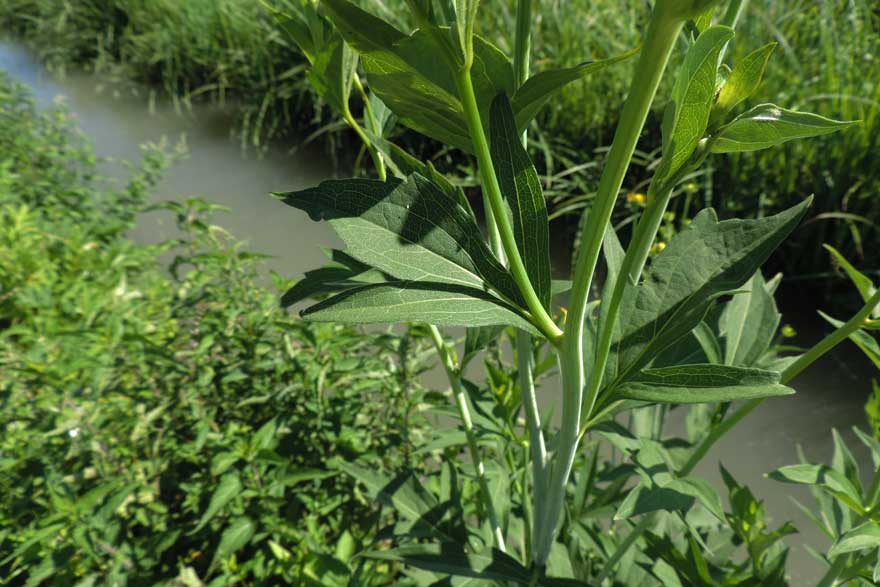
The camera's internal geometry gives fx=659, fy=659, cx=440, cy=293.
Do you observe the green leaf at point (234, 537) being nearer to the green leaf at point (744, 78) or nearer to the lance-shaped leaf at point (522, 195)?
the lance-shaped leaf at point (522, 195)

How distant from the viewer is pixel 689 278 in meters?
0.47

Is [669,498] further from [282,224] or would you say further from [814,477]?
[282,224]

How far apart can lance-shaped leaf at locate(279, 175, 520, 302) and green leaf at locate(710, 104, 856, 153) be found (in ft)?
0.52

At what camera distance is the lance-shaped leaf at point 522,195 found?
43cm

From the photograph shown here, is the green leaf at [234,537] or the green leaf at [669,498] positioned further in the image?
the green leaf at [234,537]

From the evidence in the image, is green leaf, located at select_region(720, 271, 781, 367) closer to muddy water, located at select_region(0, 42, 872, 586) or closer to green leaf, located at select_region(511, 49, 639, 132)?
green leaf, located at select_region(511, 49, 639, 132)

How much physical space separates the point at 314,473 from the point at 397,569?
0.97 ft

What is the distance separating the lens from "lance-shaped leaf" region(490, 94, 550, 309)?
0.43m

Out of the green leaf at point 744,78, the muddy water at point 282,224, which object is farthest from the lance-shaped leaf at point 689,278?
the muddy water at point 282,224

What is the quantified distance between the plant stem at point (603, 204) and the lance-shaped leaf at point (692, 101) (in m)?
0.02

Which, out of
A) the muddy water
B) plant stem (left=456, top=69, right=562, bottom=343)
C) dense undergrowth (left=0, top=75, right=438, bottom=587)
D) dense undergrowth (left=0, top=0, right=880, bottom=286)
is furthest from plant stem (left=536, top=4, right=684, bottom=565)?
dense undergrowth (left=0, top=0, right=880, bottom=286)

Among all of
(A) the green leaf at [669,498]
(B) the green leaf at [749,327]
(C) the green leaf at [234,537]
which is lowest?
(C) the green leaf at [234,537]

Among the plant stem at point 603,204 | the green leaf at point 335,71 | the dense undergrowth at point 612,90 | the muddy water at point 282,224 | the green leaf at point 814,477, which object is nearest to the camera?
the plant stem at point 603,204

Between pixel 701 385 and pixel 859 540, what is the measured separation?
0.28 metres
